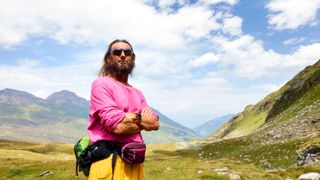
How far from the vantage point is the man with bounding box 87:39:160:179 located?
23.6 feet

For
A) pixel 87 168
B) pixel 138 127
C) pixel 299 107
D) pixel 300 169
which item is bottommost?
pixel 300 169

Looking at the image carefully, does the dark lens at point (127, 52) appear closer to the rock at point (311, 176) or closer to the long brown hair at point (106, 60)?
the long brown hair at point (106, 60)

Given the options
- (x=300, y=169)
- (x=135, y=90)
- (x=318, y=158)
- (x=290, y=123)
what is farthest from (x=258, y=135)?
(x=135, y=90)

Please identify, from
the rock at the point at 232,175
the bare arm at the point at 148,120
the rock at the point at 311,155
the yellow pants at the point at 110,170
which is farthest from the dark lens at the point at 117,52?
the rock at the point at 311,155

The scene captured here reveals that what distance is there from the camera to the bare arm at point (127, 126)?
7.14 meters

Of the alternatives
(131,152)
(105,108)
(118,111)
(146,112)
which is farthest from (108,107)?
(131,152)

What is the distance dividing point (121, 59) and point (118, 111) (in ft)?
4.59

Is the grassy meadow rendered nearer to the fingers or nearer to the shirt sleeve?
the fingers

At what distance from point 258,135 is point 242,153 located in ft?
37.4

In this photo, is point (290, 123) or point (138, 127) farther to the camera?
point (290, 123)

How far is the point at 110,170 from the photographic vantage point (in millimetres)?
7199

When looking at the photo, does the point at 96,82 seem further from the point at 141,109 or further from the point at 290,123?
the point at 290,123

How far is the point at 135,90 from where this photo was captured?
836 cm

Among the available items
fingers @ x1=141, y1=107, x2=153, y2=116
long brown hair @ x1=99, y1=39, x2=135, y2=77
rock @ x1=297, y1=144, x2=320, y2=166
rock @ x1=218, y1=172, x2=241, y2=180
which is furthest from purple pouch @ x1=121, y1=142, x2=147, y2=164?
rock @ x1=297, y1=144, x2=320, y2=166
